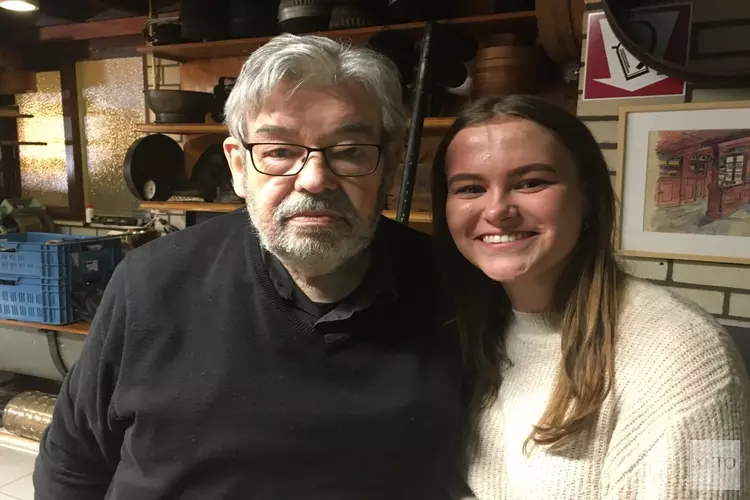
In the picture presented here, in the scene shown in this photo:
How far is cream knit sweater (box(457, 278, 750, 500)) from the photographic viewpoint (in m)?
0.89

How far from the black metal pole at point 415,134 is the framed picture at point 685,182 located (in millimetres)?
584

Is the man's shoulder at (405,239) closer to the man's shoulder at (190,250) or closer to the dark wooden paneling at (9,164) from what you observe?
the man's shoulder at (190,250)

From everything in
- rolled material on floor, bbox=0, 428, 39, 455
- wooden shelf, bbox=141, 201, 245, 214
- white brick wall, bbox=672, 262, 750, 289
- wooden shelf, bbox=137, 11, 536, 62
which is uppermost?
wooden shelf, bbox=137, 11, 536, 62

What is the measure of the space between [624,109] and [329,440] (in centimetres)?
125

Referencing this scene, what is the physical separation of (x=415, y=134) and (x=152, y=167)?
162 cm

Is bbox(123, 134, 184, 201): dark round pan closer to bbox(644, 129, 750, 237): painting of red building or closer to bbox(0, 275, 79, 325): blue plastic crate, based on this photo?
bbox(0, 275, 79, 325): blue plastic crate

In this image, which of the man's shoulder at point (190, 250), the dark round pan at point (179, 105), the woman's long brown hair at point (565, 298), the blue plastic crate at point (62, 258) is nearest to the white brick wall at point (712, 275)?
the woman's long brown hair at point (565, 298)

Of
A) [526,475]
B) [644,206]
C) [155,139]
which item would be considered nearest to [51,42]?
[155,139]

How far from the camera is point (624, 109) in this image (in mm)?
1739

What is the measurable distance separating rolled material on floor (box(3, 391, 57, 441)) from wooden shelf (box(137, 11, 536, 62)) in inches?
65.6

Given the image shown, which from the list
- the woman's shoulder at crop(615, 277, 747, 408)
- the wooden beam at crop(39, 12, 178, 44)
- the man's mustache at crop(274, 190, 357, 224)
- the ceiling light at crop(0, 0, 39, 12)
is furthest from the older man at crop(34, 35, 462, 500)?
the wooden beam at crop(39, 12, 178, 44)

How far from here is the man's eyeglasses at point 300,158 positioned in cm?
111

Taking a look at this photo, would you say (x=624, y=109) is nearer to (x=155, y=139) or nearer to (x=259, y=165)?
(x=259, y=165)

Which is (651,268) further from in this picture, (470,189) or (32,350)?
(32,350)
